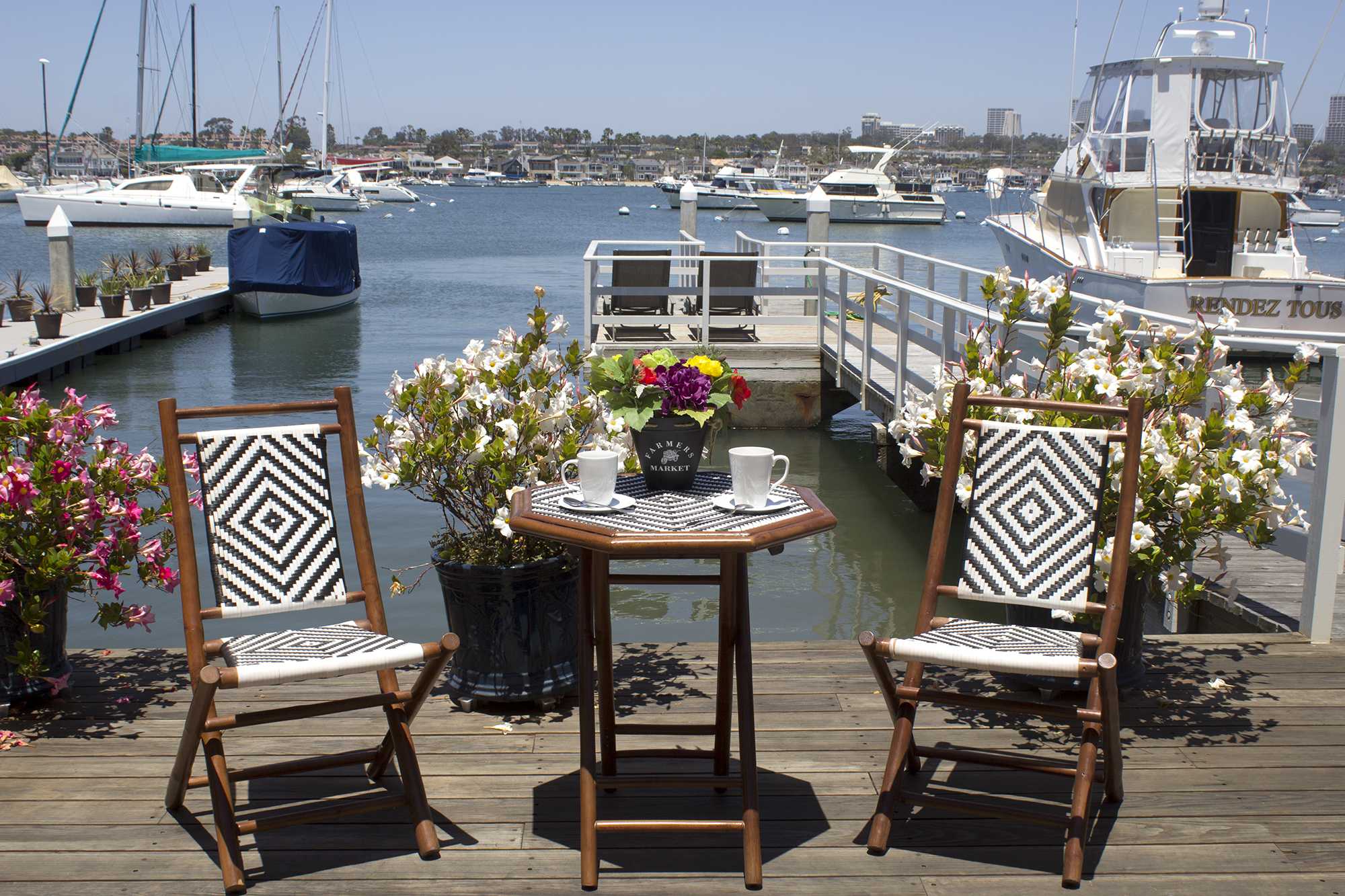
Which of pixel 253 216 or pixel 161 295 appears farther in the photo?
pixel 253 216

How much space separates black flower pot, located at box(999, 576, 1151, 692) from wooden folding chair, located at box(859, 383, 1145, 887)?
59 cm

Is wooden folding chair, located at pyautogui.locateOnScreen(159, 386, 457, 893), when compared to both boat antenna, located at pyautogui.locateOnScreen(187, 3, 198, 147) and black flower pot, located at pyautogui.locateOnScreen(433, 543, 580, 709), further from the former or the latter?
boat antenna, located at pyautogui.locateOnScreen(187, 3, 198, 147)

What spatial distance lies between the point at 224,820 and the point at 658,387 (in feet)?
4.59

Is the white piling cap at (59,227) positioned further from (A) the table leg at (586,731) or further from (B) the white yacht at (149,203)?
(B) the white yacht at (149,203)

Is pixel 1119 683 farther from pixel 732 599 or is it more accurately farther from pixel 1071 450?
pixel 732 599

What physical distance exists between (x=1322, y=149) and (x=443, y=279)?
21.8 meters

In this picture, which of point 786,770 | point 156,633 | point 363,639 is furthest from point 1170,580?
point 156,633

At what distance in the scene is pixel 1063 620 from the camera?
399cm

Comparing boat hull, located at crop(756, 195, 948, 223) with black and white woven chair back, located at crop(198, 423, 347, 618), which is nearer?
black and white woven chair back, located at crop(198, 423, 347, 618)

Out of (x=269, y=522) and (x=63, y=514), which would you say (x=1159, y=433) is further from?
(x=63, y=514)

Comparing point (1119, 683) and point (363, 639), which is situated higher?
point (363, 639)

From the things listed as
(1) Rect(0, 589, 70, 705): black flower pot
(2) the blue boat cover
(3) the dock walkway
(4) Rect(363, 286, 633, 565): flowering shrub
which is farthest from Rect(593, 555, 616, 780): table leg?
(2) the blue boat cover

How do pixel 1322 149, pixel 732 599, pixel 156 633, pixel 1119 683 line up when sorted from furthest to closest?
1. pixel 1322 149
2. pixel 156 633
3. pixel 1119 683
4. pixel 732 599

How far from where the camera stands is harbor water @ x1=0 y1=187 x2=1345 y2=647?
734 cm
